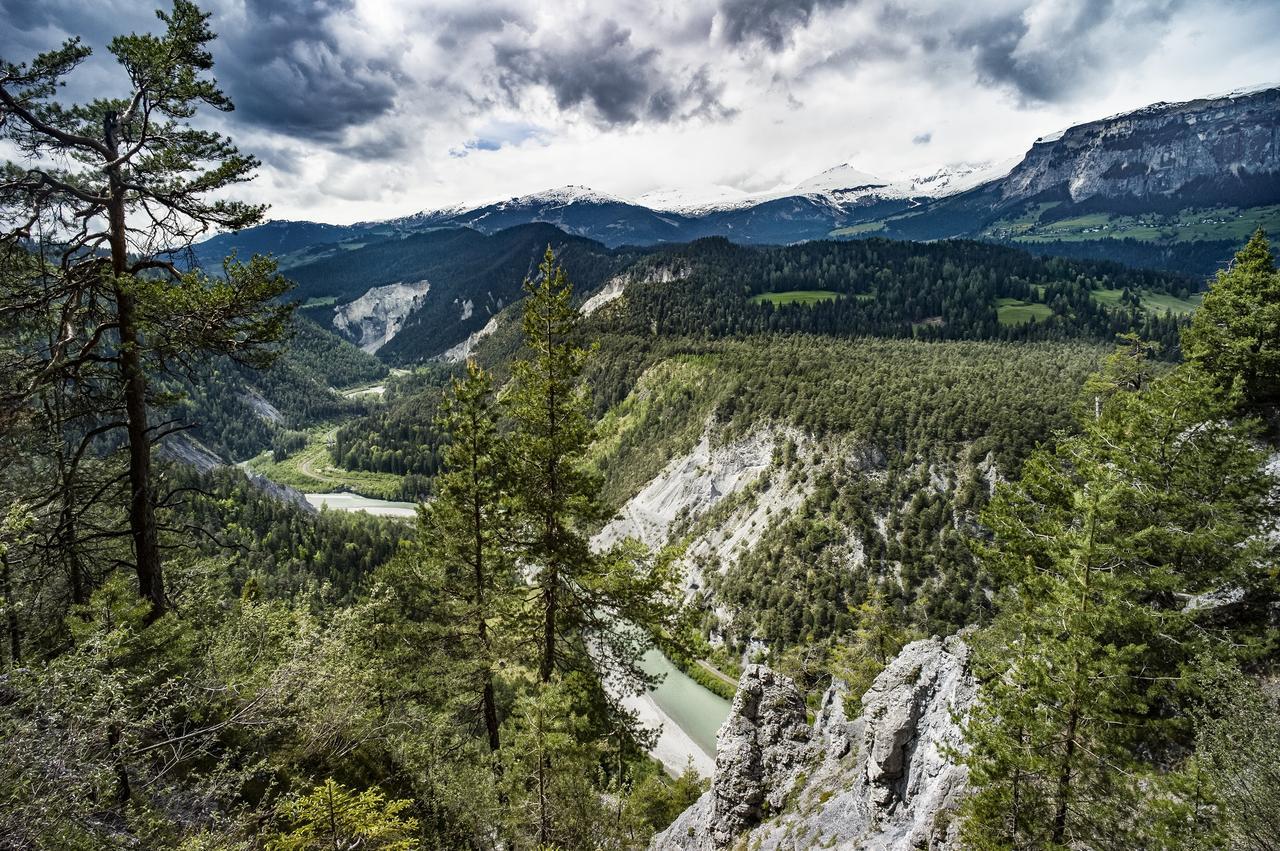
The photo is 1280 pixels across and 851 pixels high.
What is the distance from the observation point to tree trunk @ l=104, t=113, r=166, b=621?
10.8 m

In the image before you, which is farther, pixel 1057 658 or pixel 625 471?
pixel 625 471

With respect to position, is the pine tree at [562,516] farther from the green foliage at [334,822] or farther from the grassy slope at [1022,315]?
the grassy slope at [1022,315]

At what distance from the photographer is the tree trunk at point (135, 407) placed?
10.8 metres

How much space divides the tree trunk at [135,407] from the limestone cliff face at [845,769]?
16.5 meters

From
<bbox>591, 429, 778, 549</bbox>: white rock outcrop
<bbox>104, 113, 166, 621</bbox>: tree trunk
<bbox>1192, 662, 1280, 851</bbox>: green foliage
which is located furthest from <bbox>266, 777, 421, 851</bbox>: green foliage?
<bbox>591, 429, 778, 549</bbox>: white rock outcrop

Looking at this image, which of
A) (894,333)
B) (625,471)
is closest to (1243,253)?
(625,471)

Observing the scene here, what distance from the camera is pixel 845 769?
1662 centimetres

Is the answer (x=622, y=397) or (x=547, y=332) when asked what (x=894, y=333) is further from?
(x=547, y=332)

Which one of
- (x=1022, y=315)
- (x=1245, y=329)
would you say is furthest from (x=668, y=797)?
(x=1022, y=315)

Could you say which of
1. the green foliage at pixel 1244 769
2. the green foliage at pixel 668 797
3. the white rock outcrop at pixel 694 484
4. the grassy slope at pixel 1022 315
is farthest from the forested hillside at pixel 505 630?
the grassy slope at pixel 1022 315

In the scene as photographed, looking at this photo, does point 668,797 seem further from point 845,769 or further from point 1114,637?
point 1114,637

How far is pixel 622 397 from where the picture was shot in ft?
551

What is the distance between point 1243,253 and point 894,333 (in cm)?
17784

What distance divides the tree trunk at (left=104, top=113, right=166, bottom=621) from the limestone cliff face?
1648 centimetres
